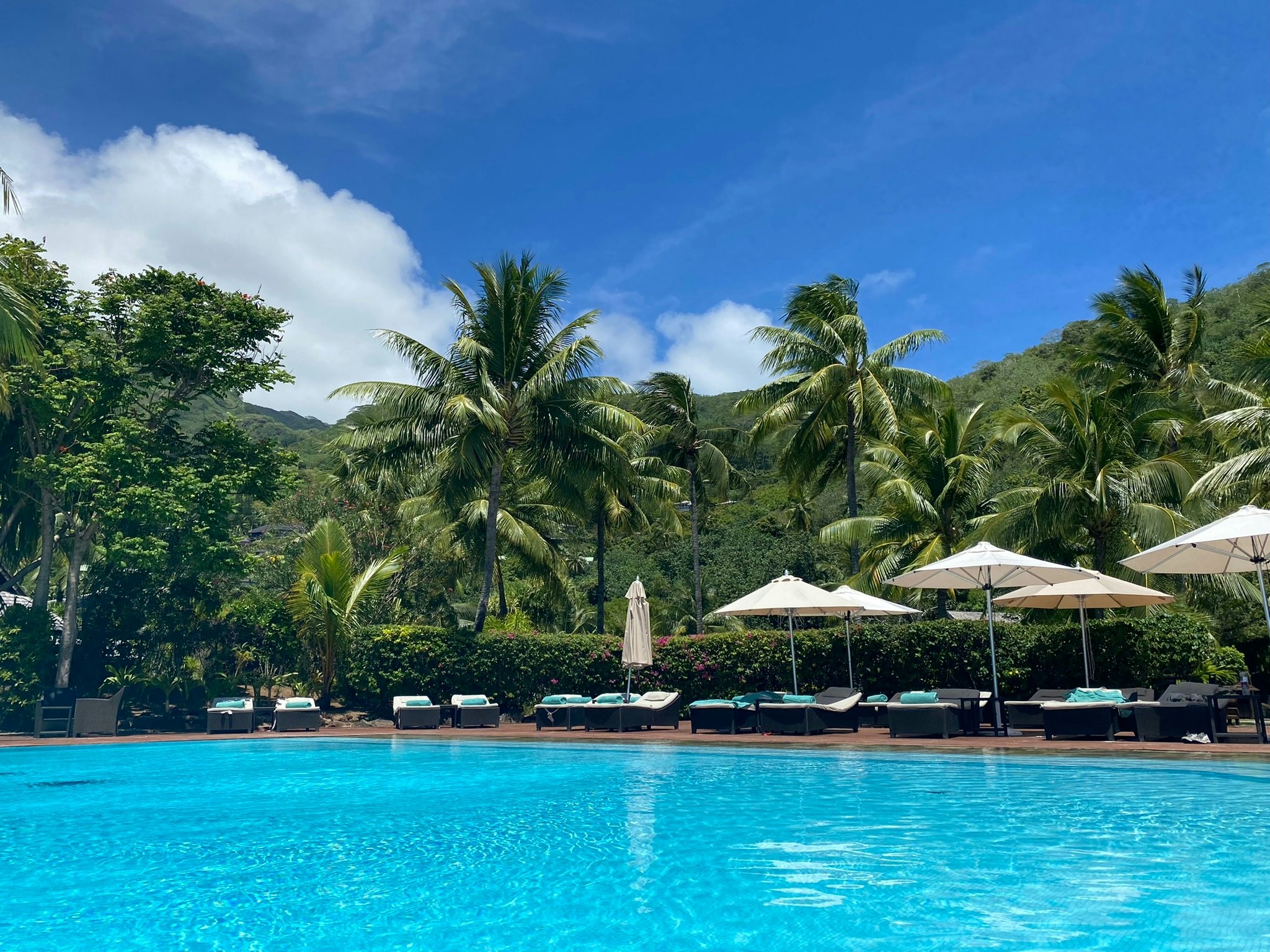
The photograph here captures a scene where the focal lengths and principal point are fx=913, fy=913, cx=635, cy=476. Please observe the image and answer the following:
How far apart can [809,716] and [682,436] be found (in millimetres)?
15064

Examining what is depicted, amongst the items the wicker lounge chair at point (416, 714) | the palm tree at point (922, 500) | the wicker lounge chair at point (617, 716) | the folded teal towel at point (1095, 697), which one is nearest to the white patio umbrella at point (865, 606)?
the folded teal towel at point (1095, 697)

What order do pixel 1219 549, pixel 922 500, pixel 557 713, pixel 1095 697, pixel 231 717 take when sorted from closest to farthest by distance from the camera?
pixel 1219 549 → pixel 1095 697 → pixel 557 713 → pixel 231 717 → pixel 922 500

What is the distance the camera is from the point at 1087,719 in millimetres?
12391

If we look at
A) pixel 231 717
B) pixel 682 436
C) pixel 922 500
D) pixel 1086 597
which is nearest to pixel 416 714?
pixel 231 717

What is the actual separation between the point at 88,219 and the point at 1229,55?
2111 centimetres

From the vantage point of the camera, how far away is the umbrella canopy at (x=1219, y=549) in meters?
11.4

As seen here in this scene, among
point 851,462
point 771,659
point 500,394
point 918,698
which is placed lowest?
point 918,698

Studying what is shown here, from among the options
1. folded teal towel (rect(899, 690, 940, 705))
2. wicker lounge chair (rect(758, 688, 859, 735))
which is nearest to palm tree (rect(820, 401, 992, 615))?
wicker lounge chair (rect(758, 688, 859, 735))

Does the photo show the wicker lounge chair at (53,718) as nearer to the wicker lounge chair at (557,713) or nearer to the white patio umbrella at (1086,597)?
the wicker lounge chair at (557,713)

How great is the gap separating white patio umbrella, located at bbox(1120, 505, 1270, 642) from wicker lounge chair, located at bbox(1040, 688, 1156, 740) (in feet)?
6.44

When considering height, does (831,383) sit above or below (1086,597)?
Answer: above

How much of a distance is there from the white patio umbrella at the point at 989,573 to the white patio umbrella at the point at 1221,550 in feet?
4.68

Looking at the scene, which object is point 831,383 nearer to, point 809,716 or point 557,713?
point 809,716

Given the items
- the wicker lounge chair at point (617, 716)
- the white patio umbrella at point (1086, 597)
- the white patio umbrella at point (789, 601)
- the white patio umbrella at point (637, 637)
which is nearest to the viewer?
the white patio umbrella at point (1086, 597)
